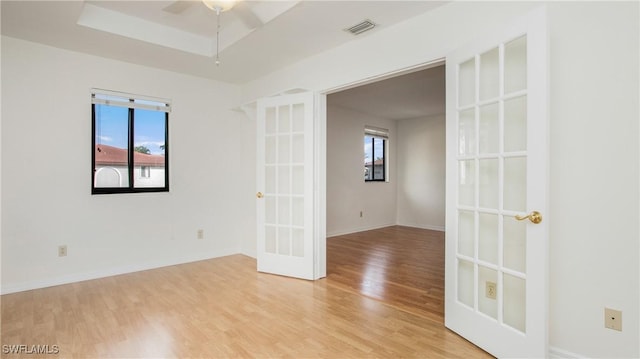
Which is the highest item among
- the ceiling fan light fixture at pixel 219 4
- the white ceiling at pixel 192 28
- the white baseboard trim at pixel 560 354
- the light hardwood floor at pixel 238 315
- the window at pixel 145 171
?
the white ceiling at pixel 192 28

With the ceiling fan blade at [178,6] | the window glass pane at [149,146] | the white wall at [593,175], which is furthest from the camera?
the window glass pane at [149,146]

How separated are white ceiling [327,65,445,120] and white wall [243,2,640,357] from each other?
2.21 metres

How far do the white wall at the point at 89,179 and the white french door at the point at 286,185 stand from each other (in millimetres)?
769

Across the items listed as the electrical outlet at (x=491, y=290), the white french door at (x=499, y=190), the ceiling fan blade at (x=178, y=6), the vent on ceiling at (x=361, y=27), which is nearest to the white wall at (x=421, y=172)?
the vent on ceiling at (x=361, y=27)

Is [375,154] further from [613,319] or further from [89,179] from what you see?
[613,319]

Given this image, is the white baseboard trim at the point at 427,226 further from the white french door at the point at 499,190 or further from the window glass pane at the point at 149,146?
the window glass pane at the point at 149,146

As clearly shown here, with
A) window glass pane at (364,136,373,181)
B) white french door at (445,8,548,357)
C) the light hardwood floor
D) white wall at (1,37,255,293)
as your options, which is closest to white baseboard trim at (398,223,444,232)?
window glass pane at (364,136,373,181)

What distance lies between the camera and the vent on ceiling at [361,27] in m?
2.83

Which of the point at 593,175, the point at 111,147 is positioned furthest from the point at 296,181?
the point at 593,175

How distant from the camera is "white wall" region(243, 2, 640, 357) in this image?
1.69m

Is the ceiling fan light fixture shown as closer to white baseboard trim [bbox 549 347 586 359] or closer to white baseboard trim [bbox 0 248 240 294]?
white baseboard trim [bbox 549 347 586 359]

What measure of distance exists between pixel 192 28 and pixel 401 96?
138 inches

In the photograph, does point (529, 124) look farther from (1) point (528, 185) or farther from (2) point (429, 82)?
(2) point (429, 82)

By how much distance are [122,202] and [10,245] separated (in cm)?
105
